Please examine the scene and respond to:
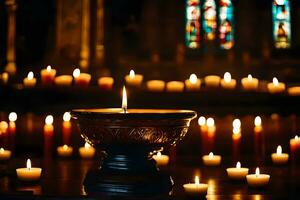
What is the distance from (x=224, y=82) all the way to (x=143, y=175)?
6.85 feet

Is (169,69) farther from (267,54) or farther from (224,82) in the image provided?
(224,82)

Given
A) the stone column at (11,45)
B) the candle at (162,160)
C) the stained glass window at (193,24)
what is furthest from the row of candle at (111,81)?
the stained glass window at (193,24)

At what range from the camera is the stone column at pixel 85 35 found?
24.6 ft

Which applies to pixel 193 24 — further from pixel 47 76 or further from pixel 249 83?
pixel 47 76

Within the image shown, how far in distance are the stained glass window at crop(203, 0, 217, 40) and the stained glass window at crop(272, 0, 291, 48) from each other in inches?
36.1

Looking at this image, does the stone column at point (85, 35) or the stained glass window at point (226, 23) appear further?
the stained glass window at point (226, 23)

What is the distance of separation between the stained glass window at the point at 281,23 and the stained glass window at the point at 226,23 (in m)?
0.66

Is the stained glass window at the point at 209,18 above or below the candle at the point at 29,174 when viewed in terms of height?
above

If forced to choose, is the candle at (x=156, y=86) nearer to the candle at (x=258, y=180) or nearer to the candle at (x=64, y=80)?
the candle at (x=64, y=80)

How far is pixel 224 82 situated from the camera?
4.74m

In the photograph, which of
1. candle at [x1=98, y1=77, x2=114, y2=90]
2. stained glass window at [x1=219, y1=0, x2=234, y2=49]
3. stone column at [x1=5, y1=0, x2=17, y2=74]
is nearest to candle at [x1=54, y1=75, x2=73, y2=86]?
candle at [x1=98, y1=77, x2=114, y2=90]

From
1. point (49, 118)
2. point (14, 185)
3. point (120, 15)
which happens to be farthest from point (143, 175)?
point (120, 15)

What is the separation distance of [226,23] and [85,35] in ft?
9.67

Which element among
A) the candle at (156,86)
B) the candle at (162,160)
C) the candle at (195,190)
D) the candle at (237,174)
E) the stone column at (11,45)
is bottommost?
the candle at (195,190)
